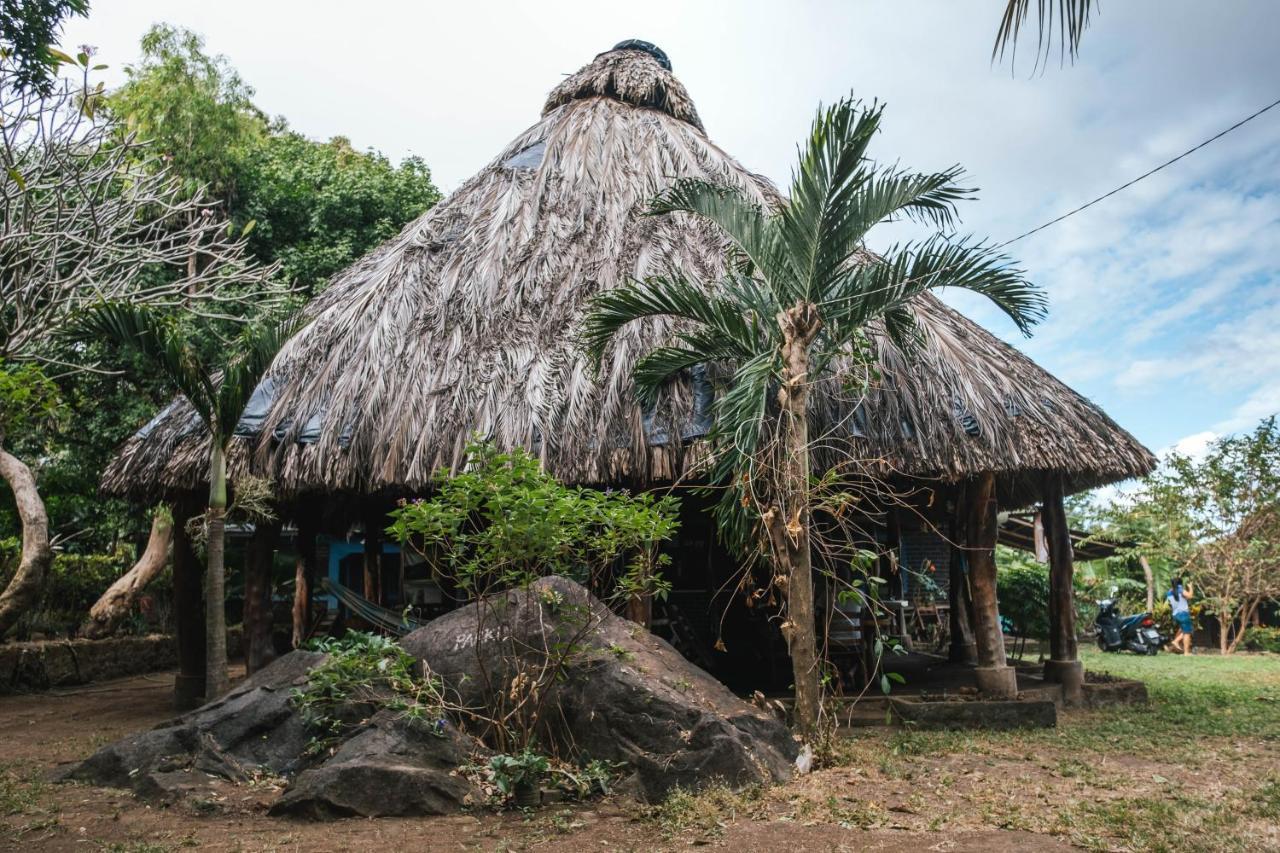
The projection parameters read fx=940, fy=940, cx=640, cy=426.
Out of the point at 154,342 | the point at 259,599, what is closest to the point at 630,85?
the point at 154,342

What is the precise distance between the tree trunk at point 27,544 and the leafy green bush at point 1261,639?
50.5 feet

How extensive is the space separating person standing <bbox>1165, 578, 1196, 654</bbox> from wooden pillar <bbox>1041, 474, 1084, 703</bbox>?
7.25 metres

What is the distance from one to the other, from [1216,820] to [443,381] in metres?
5.30

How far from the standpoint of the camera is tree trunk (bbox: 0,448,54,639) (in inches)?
328

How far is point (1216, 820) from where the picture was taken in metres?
3.76

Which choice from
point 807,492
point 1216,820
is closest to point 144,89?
point 807,492

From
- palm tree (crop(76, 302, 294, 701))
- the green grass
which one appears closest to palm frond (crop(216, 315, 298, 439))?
palm tree (crop(76, 302, 294, 701))

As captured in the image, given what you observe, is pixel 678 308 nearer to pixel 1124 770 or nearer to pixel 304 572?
pixel 1124 770

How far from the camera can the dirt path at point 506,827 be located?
3.60 metres

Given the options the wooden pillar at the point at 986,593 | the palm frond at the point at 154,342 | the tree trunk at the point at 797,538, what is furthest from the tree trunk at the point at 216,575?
the wooden pillar at the point at 986,593

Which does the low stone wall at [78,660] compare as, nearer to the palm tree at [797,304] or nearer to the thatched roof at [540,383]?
the thatched roof at [540,383]

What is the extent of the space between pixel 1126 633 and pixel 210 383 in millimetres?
12868

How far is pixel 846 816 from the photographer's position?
3887mm

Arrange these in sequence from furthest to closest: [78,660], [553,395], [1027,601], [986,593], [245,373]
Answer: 1. [1027,601]
2. [78,660]
3. [986,593]
4. [553,395]
5. [245,373]
